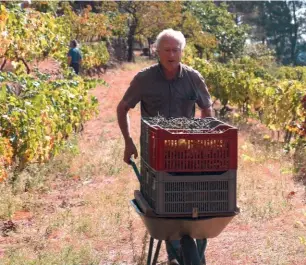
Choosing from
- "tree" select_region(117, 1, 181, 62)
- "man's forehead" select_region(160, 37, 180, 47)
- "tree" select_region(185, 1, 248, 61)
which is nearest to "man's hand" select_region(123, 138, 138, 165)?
"man's forehead" select_region(160, 37, 180, 47)

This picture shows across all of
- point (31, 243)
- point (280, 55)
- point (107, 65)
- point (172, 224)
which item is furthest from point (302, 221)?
point (280, 55)

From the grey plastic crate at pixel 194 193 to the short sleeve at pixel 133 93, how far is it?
3.20 feet

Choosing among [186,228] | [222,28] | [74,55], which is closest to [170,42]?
[186,228]

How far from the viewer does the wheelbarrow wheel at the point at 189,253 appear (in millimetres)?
3945

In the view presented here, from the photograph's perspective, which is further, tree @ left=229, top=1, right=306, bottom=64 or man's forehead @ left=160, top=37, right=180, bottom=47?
tree @ left=229, top=1, right=306, bottom=64

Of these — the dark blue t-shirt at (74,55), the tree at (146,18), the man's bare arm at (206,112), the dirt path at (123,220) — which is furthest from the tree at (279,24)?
the man's bare arm at (206,112)

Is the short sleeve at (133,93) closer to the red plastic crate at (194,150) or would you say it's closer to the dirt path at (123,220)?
the red plastic crate at (194,150)

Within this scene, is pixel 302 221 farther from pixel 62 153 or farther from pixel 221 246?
pixel 62 153

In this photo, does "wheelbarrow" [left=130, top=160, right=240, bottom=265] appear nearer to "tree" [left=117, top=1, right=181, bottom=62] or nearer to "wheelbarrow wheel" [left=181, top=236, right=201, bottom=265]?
"wheelbarrow wheel" [left=181, top=236, right=201, bottom=265]

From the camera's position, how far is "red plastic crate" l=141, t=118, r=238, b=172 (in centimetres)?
382

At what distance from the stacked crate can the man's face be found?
80 centimetres

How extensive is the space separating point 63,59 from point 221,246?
46.0 ft

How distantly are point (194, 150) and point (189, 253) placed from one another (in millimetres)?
590

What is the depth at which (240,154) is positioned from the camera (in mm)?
11031
